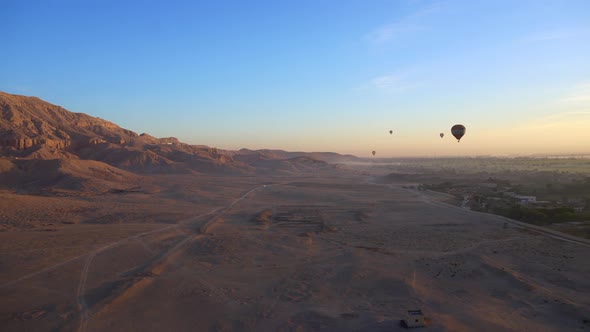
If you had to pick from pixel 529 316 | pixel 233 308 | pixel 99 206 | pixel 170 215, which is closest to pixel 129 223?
pixel 170 215

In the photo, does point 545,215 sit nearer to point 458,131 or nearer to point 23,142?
point 458,131

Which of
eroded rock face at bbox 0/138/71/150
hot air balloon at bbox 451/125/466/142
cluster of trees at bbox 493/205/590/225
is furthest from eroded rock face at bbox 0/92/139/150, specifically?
cluster of trees at bbox 493/205/590/225

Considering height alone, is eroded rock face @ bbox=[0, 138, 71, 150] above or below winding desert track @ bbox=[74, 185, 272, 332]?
above

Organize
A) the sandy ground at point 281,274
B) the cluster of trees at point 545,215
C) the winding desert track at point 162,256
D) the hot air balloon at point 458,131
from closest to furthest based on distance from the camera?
the sandy ground at point 281,274
the winding desert track at point 162,256
the cluster of trees at point 545,215
the hot air balloon at point 458,131

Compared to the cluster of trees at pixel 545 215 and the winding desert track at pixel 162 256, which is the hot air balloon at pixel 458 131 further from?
the winding desert track at pixel 162 256

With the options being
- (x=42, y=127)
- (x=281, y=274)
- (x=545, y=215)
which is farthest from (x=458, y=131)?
(x=42, y=127)

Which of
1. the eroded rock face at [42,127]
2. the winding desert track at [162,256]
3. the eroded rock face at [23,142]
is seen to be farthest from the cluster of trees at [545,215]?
the eroded rock face at [42,127]

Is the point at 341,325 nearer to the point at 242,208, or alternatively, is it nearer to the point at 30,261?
the point at 30,261

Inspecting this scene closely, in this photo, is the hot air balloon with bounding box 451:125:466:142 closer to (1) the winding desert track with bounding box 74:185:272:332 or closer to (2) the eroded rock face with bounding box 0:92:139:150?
(1) the winding desert track with bounding box 74:185:272:332

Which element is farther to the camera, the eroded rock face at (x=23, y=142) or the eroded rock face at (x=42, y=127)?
the eroded rock face at (x=42, y=127)
